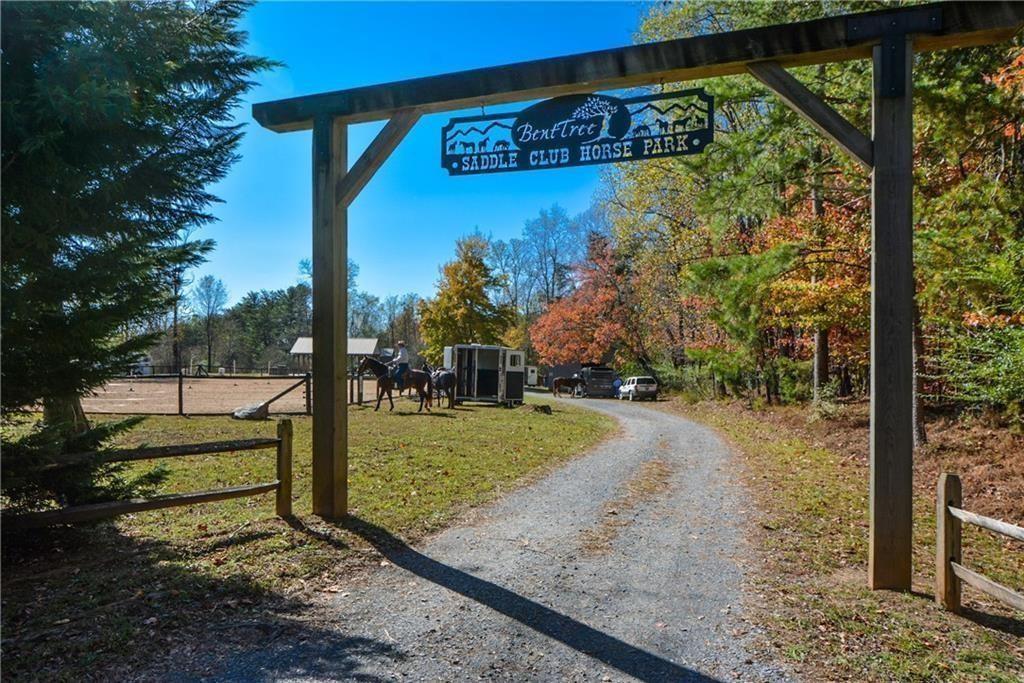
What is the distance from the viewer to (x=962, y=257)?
6832mm

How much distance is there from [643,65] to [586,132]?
0.66 metres

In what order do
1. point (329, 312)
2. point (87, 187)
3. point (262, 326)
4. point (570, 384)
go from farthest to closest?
point (262, 326) → point (570, 384) → point (329, 312) → point (87, 187)

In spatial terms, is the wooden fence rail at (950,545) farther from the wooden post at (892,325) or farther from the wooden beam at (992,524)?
the wooden post at (892,325)

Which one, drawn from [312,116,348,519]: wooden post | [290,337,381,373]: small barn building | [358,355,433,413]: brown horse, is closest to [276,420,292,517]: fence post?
[312,116,348,519]: wooden post

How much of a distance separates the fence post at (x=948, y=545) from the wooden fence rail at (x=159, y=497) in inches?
207

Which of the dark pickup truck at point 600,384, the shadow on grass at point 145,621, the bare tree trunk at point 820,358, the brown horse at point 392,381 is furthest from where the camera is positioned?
the dark pickup truck at point 600,384

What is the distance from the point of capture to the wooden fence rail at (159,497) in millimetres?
4205

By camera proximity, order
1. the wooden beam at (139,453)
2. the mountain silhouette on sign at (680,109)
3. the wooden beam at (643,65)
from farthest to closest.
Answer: the mountain silhouette on sign at (680,109) < the wooden beam at (139,453) < the wooden beam at (643,65)

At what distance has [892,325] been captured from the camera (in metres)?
4.10

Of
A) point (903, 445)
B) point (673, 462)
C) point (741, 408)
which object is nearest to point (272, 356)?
point (741, 408)

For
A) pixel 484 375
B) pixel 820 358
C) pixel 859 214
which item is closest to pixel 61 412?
pixel 859 214

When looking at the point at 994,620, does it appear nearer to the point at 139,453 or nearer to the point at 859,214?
the point at 139,453

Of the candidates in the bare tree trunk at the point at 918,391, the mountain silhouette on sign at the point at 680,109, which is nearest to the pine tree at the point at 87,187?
the mountain silhouette on sign at the point at 680,109

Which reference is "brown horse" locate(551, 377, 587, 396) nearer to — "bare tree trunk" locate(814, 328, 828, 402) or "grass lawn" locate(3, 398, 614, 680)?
"bare tree trunk" locate(814, 328, 828, 402)
